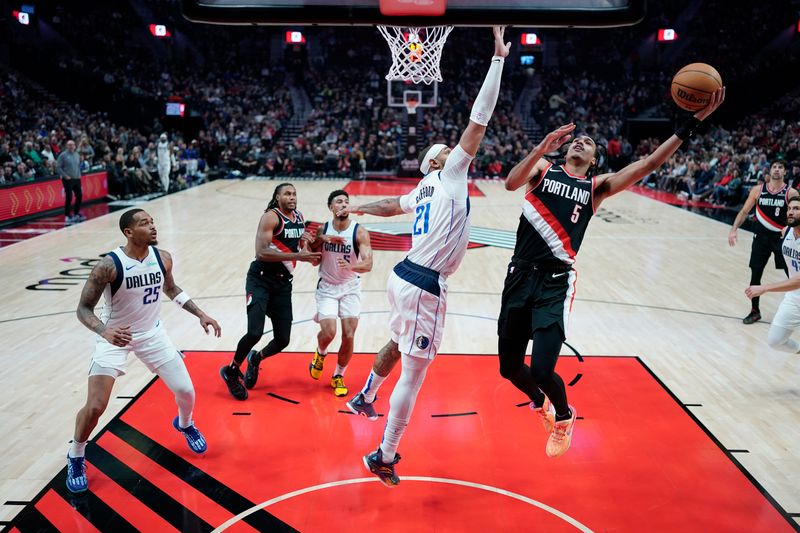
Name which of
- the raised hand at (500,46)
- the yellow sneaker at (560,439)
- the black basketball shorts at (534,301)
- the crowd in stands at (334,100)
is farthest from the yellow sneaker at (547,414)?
the crowd in stands at (334,100)

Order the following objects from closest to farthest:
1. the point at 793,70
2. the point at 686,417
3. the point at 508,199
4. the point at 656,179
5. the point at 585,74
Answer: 1. the point at 686,417
2. the point at 508,199
3. the point at 656,179
4. the point at 793,70
5. the point at 585,74

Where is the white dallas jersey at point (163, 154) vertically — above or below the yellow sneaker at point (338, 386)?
above

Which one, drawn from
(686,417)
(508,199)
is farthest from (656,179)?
(686,417)

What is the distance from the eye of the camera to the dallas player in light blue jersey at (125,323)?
4.32 meters

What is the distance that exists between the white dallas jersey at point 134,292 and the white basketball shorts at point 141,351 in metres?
0.06

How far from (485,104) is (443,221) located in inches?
28.7

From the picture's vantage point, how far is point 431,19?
424cm

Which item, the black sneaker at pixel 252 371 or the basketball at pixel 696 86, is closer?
the basketball at pixel 696 86

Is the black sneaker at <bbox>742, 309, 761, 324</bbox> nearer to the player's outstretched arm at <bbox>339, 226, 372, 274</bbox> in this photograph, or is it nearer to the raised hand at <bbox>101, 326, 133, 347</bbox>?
the player's outstretched arm at <bbox>339, 226, 372, 274</bbox>

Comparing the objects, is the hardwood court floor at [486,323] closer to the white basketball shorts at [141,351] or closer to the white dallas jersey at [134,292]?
the white basketball shorts at [141,351]

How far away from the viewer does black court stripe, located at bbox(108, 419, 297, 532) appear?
407cm

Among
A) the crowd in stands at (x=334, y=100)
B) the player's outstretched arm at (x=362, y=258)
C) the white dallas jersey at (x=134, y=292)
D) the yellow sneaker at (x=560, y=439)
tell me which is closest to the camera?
the white dallas jersey at (x=134, y=292)

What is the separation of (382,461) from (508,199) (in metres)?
16.3

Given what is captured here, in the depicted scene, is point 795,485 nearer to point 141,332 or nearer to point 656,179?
point 141,332
